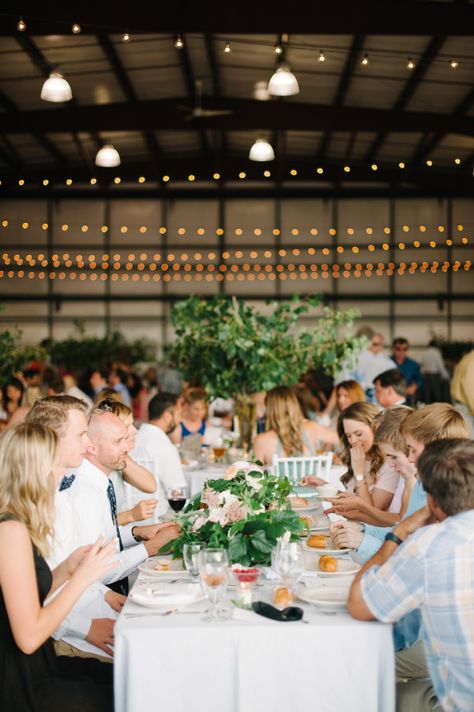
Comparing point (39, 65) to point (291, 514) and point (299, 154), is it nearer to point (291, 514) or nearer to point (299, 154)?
point (299, 154)

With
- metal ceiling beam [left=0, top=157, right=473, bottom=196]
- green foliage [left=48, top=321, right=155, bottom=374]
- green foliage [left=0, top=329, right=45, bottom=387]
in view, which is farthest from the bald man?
metal ceiling beam [left=0, top=157, right=473, bottom=196]

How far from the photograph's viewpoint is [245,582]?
2375 mm

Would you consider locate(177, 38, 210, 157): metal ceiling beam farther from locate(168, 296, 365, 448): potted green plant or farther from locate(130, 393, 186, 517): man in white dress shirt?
A: locate(130, 393, 186, 517): man in white dress shirt

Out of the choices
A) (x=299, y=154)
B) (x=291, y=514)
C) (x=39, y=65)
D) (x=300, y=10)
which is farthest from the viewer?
(x=299, y=154)

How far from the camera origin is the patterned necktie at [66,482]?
10.0 ft

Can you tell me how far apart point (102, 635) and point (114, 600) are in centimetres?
13

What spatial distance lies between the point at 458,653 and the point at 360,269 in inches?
574

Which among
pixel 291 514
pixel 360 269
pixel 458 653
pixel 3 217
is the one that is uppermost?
pixel 3 217

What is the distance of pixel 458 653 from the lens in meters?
2.03

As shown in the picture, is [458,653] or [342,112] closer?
[458,653]

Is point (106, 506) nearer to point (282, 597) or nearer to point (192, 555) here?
point (192, 555)

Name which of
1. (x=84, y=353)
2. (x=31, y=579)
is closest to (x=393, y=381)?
(x=31, y=579)

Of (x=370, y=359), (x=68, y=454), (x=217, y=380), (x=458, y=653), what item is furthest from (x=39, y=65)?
(x=458, y=653)

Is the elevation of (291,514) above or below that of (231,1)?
below
